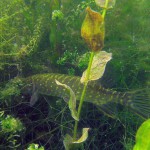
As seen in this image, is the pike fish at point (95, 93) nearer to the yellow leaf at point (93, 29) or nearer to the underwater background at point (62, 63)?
the underwater background at point (62, 63)

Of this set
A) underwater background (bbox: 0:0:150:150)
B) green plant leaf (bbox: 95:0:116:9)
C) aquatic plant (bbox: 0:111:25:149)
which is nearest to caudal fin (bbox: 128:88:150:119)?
underwater background (bbox: 0:0:150:150)

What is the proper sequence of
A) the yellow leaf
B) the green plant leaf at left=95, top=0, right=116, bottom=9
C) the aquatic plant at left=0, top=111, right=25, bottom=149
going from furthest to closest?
the aquatic plant at left=0, top=111, right=25, bottom=149
the green plant leaf at left=95, top=0, right=116, bottom=9
the yellow leaf

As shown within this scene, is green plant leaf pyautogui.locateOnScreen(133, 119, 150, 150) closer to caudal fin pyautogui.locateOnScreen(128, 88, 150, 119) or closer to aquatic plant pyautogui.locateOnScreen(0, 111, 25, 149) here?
caudal fin pyautogui.locateOnScreen(128, 88, 150, 119)

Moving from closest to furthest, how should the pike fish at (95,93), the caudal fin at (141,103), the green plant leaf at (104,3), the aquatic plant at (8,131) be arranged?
the green plant leaf at (104,3) < the aquatic plant at (8,131) < the caudal fin at (141,103) < the pike fish at (95,93)

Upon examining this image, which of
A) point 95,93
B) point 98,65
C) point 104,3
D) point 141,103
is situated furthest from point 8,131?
point 104,3

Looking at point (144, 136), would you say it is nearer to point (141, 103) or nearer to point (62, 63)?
point (141, 103)

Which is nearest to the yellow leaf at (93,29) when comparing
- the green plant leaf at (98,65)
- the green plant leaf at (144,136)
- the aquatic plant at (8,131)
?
the green plant leaf at (98,65)

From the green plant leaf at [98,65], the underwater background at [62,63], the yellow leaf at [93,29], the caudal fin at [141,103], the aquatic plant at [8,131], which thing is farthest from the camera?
the underwater background at [62,63]
